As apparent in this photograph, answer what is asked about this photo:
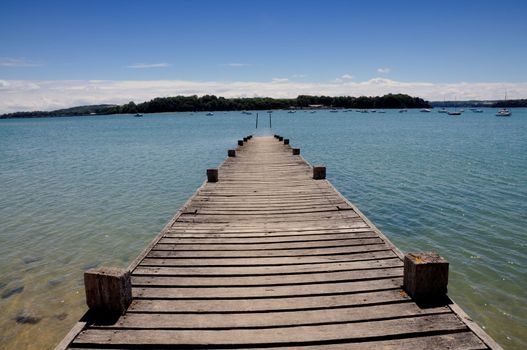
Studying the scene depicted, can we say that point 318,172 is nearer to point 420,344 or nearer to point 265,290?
point 265,290

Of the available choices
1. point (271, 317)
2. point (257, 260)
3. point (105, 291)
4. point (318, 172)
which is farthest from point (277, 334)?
point (318, 172)

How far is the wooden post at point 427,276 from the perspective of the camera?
16.3 ft

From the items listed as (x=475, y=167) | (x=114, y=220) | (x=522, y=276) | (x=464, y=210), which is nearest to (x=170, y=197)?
(x=114, y=220)

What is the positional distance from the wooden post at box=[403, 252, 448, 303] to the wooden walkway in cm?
17

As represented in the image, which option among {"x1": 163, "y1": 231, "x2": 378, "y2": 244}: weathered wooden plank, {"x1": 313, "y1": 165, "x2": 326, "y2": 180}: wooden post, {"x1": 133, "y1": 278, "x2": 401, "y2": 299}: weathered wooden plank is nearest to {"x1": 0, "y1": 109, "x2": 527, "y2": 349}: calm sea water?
{"x1": 313, "y1": 165, "x2": 326, "y2": 180}: wooden post

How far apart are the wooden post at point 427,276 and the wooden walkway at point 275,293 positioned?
17 centimetres

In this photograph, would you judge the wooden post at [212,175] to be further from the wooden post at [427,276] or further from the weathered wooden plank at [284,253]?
the wooden post at [427,276]

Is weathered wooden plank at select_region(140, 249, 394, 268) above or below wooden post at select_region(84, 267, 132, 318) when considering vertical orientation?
below

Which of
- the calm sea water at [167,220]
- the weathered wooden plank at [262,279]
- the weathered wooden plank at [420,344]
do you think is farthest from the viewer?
the calm sea water at [167,220]

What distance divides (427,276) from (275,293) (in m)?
2.18

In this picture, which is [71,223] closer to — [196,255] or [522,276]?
[196,255]

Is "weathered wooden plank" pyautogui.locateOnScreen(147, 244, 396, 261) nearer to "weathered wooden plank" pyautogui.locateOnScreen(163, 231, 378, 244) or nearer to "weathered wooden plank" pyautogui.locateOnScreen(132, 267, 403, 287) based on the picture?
"weathered wooden plank" pyautogui.locateOnScreen(163, 231, 378, 244)

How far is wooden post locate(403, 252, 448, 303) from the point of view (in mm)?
4961

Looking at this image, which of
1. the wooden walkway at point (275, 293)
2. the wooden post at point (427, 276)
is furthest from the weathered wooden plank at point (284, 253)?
the wooden post at point (427, 276)
